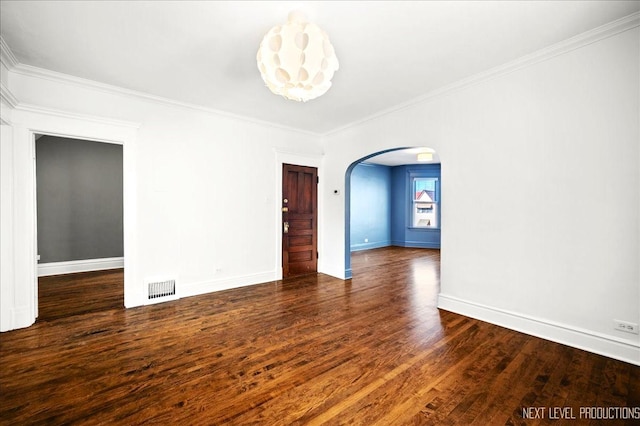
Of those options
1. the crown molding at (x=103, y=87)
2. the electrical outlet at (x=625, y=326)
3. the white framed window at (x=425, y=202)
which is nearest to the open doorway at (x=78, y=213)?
the crown molding at (x=103, y=87)

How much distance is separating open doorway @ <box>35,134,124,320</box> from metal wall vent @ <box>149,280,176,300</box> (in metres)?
1.41

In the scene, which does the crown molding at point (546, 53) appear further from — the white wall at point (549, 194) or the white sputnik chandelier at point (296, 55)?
the white sputnik chandelier at point (296, 55)

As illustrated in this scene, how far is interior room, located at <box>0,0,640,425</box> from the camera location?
197 cm

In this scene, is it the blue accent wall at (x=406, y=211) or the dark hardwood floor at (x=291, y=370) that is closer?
the dark hardwood floor at (x=291, y=370)

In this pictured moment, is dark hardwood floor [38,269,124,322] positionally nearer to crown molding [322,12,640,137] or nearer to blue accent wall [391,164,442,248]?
crown molding [322,12,640,137]

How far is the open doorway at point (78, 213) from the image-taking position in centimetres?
535

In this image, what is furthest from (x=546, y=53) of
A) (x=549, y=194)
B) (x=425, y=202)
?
(x=425, y=202)

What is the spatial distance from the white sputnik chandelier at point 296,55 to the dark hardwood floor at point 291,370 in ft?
7.62

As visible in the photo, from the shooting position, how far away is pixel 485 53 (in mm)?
2750

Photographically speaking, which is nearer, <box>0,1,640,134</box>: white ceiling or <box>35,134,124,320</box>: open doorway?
<box>0,1,640,134</box>: white ceiling

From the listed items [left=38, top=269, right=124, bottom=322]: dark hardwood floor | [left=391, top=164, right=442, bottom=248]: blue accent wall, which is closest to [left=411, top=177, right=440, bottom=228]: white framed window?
[left=391, top=164, right=442, bottom=248]: blue accent wall

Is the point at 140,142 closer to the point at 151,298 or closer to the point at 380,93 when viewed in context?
the point at 151,298

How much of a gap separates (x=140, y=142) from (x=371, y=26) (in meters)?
3.31

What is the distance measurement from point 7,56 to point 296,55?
3.17 m
